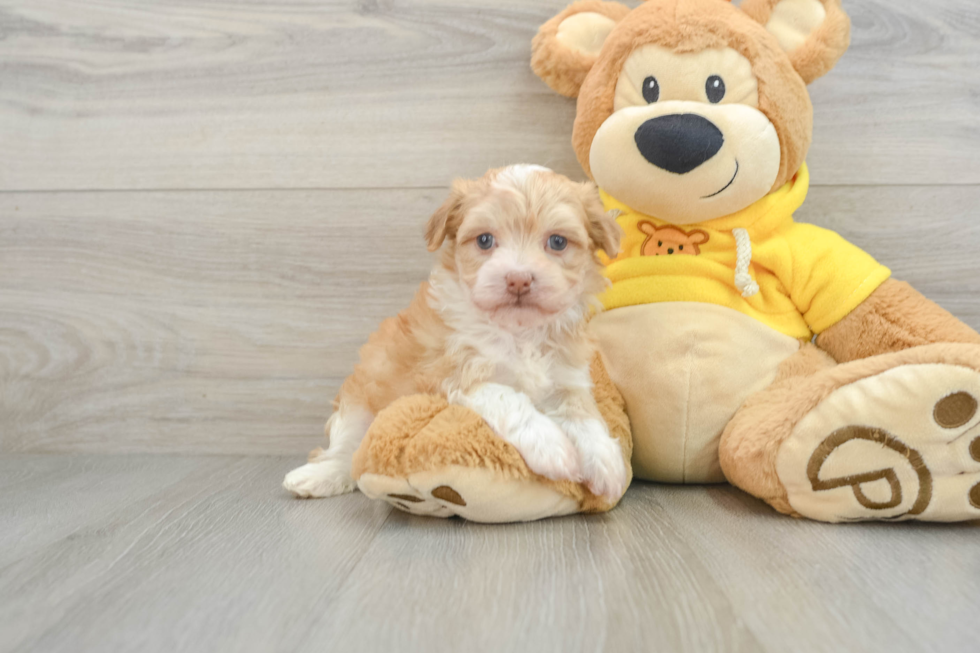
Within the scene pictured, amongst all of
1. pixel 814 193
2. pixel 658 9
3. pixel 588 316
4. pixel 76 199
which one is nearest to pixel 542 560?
pixel 588 316

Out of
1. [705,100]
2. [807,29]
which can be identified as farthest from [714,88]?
[807,29]

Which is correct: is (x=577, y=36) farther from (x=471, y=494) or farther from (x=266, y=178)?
(x=471, y=494)

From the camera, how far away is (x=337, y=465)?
1.35 meters

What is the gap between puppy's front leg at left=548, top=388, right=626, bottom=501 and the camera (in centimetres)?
107

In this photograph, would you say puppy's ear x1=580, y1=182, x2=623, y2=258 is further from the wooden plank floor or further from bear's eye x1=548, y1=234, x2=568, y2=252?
the wooden plank floor

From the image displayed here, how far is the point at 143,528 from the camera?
45.0 inches

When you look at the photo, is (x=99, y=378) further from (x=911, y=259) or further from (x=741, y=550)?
(x=911, y=259)

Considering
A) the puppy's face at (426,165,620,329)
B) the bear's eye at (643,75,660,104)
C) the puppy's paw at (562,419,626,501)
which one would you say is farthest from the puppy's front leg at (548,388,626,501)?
the bear's eye at (643,75,660,104)

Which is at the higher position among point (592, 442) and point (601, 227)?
point (601, 227)

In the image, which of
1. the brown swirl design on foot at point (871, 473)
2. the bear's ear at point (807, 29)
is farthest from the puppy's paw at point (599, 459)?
the bear's ear at point (807, 29)

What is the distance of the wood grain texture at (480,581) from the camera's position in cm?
73

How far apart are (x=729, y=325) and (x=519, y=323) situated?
1.42 feet

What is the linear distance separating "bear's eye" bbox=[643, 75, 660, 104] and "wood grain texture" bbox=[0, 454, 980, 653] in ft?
2.42

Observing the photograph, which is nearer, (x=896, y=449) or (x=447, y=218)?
(x=896, y=449)
